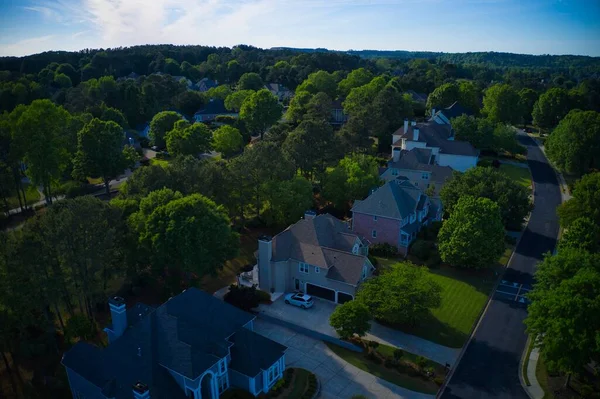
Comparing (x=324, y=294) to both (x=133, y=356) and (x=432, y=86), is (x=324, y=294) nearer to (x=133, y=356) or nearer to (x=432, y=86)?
(x=133, y=356)

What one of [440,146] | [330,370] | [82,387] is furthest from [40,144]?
[440,146]

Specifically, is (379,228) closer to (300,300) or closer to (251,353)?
(300,300)

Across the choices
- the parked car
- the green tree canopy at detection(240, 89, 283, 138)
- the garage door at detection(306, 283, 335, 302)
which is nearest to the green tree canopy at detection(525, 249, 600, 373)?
the garage door at detection(306, 283, 335, 302)

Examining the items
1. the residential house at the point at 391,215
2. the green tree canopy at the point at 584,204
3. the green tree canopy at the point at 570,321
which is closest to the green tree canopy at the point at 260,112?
the residential house at the point at 391,215

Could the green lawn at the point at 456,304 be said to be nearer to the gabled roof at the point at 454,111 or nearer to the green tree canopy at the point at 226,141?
the green tree canopy at the point at 226,141

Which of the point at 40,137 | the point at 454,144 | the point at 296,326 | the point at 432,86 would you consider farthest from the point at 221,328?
the point at 432,86

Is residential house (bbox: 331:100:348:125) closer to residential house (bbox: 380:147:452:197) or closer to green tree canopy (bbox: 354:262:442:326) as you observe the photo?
residential house (bbox: 380:147:452:197)

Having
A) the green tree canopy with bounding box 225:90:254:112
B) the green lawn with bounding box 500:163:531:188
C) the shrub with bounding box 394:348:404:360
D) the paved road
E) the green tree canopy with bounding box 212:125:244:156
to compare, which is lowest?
the paved road
